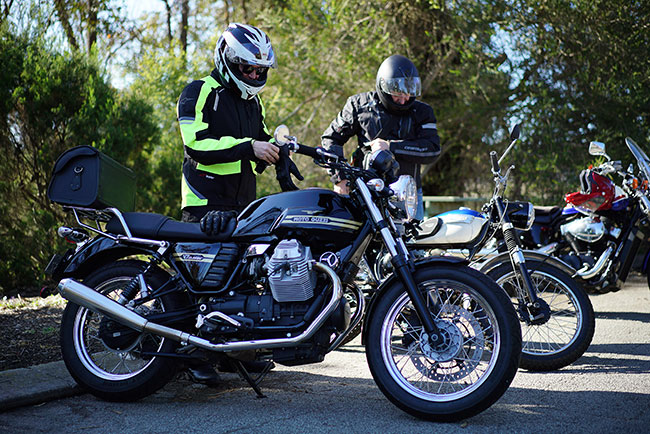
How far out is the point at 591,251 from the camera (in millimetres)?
6527

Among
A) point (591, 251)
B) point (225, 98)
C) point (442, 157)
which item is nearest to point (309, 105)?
point (442, 157)

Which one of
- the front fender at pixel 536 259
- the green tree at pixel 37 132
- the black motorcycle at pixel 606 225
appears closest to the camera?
the front fender at pixel 536 259

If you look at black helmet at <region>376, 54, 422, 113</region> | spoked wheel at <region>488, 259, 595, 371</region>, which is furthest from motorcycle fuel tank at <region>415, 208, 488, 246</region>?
black helmet at <region>376, 54, 422, 113</region>

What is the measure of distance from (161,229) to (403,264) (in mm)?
1404

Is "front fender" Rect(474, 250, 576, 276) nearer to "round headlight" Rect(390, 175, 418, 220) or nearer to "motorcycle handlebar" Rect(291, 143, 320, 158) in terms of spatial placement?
"round headlight" Rect(390, 175, 418, 220)

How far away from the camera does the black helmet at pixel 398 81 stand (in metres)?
5.12

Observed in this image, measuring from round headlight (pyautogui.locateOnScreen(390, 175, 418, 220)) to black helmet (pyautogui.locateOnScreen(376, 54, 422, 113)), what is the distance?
65.3 inches

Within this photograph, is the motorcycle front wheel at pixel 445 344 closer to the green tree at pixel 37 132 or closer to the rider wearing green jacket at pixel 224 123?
the rider wearing green jacket at pixel 224 123

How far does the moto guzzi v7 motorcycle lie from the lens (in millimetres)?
3371

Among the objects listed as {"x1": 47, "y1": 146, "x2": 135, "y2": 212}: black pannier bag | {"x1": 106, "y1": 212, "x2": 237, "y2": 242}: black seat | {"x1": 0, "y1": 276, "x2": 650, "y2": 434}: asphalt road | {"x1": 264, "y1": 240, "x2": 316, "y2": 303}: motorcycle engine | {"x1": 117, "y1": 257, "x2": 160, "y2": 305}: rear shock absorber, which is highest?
{"x1": 47, "y1": 146, "x2": 135, "y2": 212}: black pannier bag

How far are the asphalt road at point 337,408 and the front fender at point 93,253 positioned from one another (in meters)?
0.73

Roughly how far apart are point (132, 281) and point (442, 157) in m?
10.2

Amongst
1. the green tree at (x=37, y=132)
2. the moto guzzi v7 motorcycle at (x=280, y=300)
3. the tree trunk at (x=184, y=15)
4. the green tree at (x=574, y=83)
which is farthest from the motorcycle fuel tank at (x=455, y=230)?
the tree trunk at (x=184, y=15)

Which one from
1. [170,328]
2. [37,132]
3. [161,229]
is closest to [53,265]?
[161,229]
